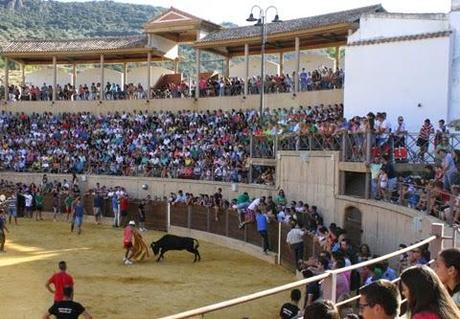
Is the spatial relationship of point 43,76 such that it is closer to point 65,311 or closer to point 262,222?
point 262,222

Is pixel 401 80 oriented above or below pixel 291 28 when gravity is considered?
below

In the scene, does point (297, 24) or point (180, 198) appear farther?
point (297, 24)

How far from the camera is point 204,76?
127 feet

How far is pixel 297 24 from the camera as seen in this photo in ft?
101

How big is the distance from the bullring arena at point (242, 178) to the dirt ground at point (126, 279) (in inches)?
2.8

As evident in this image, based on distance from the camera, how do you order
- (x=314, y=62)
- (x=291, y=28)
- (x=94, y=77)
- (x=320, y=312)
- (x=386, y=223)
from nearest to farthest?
1. (x=320, y=312)
2. (x=386, y=223)
3. (x=291, y=28)
4. (x=314, y=62)
5. (x=94, y=77)

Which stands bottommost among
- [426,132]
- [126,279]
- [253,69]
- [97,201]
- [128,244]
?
[126,279]

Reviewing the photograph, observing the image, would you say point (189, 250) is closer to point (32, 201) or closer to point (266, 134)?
point (266, 134)

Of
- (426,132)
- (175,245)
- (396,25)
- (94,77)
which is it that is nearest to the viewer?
(426,132)

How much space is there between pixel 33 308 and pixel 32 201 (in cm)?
1741

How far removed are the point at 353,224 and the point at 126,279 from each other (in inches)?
228

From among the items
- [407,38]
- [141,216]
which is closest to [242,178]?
[141,216]

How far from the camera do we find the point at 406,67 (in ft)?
65.6

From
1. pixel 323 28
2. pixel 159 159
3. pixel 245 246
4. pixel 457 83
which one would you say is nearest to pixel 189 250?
pixel 245 246
